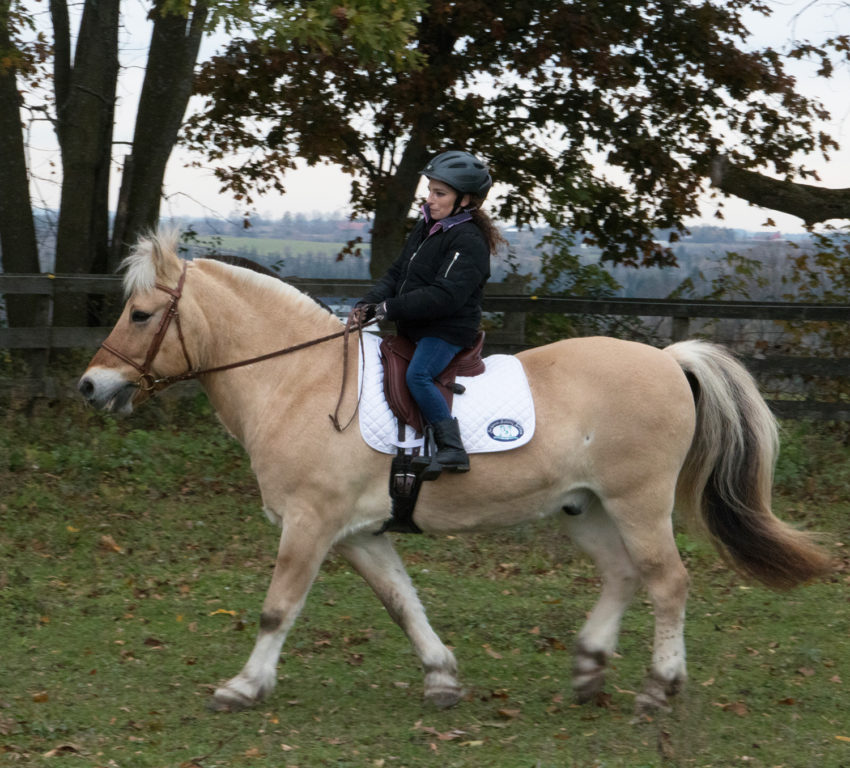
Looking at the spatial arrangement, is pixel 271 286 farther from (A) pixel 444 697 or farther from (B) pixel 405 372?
(A) pixel 444 697

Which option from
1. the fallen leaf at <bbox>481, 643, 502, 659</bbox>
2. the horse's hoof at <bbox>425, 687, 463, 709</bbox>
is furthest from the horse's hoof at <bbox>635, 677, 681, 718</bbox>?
the fallen leaf at <bbox>481, 643, 502, 659</bbox>

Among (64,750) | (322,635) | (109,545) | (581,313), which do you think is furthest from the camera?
(581,313)

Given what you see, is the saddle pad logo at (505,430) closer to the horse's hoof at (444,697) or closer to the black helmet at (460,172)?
the black helmet at (460,172)

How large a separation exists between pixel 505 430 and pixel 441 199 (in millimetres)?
1193

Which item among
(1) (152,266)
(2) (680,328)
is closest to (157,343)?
A: (1) (152,266)

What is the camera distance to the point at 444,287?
17.8ft

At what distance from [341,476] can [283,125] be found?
758cm

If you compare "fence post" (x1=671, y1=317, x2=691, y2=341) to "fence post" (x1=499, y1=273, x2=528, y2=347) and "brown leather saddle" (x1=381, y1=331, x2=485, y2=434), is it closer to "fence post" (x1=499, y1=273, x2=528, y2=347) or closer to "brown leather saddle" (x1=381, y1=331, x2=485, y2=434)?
"fence post" (x1=499, y1=273, x2=528, y2=347)

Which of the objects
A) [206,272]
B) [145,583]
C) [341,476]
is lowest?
[145,583]

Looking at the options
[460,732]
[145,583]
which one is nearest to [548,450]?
[460,732]

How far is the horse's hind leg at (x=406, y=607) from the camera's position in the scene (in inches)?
226

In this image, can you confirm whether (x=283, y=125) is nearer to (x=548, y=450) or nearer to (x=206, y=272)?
(x=206, y=272)

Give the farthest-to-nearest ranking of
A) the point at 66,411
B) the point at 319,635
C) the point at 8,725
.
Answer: the point at 66,411 < the point at 319,635 < the point at 8,725

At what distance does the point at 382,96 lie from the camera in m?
12.1
